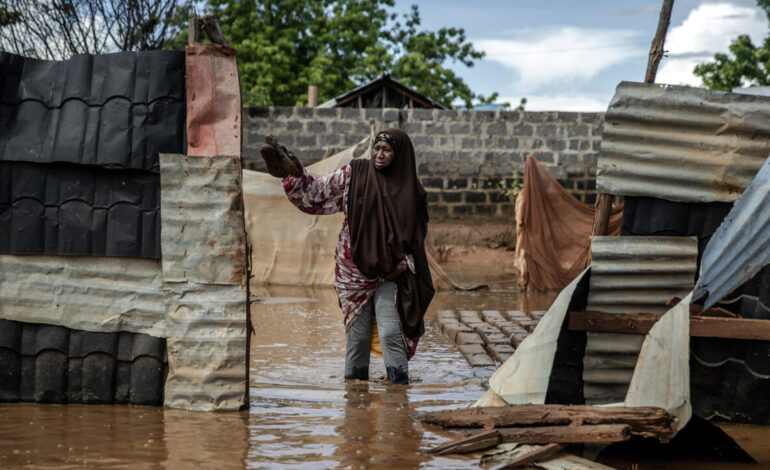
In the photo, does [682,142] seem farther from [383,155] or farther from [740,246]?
[383,155]

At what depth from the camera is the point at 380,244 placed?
5434mm

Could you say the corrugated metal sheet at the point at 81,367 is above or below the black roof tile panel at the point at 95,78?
below

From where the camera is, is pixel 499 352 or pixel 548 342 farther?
pixel 499 352

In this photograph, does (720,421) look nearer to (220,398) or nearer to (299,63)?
(220,398)

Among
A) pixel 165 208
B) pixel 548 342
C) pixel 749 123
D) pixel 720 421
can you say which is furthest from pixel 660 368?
pixel 165 208

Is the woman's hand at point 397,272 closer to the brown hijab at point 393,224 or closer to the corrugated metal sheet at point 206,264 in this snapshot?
the brown hijab at point 393,224

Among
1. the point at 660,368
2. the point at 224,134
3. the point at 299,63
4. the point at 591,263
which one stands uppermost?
the point at 299,63

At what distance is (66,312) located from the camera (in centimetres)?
476

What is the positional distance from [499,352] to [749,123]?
113 inches

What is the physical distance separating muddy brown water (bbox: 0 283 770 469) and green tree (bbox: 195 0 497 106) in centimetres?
2313

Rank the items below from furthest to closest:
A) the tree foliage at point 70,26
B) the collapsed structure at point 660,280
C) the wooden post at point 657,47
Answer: the tree foliage at point 70,26 → the wooden post at point 657,47 → the collapsed structure at point 660,280

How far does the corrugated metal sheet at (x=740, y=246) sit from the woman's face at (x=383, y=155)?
204 centimetres

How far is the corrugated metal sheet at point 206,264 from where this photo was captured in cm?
457

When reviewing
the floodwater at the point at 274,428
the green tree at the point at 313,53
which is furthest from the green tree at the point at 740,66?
the floodwater at the point at 274,428
